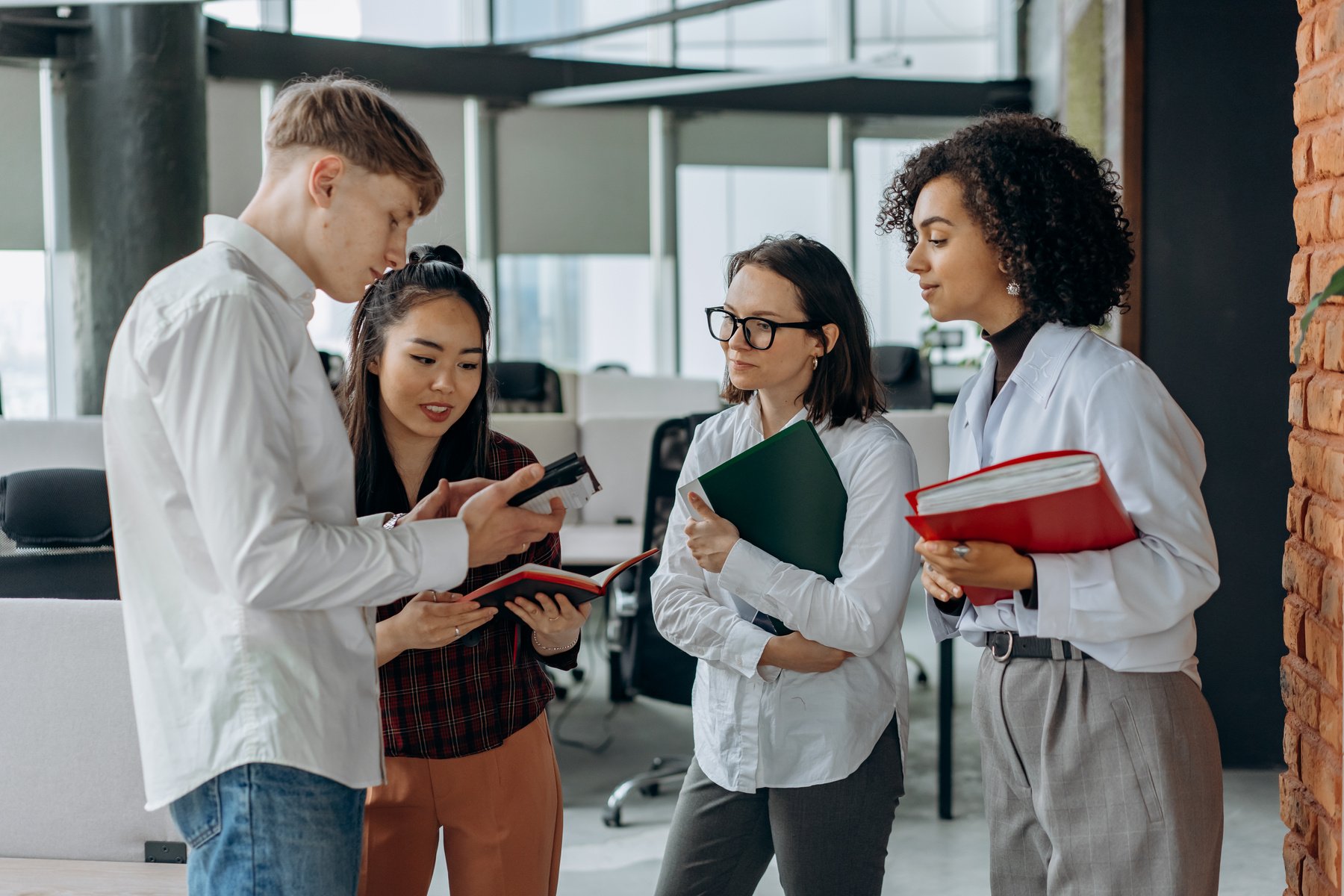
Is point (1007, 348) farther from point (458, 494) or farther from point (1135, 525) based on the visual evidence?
point (458, 494)

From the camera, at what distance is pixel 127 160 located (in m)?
5.40

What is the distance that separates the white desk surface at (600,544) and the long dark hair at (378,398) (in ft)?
5.03

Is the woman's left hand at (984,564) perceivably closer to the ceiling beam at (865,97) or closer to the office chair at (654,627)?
the office chair at (654,627)

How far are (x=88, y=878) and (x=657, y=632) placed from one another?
168 centimetres

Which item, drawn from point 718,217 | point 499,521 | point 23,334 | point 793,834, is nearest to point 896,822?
point 793,834

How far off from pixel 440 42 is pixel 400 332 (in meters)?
8.00

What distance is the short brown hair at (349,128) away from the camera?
1.13 metres

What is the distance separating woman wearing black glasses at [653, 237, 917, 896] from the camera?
156 centimetres

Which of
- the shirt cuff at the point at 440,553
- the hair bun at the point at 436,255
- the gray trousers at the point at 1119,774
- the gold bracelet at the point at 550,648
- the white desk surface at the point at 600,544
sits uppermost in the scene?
the hair bun at the point at 436,255

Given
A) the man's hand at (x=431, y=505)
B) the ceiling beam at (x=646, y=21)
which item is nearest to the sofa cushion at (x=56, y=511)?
the man's hand at (x=431, y=505)

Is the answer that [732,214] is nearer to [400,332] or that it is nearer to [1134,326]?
[1134,326]

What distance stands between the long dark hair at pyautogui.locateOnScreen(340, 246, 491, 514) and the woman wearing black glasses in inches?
13.5

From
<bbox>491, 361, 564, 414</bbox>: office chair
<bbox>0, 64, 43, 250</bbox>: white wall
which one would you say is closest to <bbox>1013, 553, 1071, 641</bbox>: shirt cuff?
<bbox>491, 361, 564, 414</bbox>: office chair

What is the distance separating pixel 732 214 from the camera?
9828 mm
